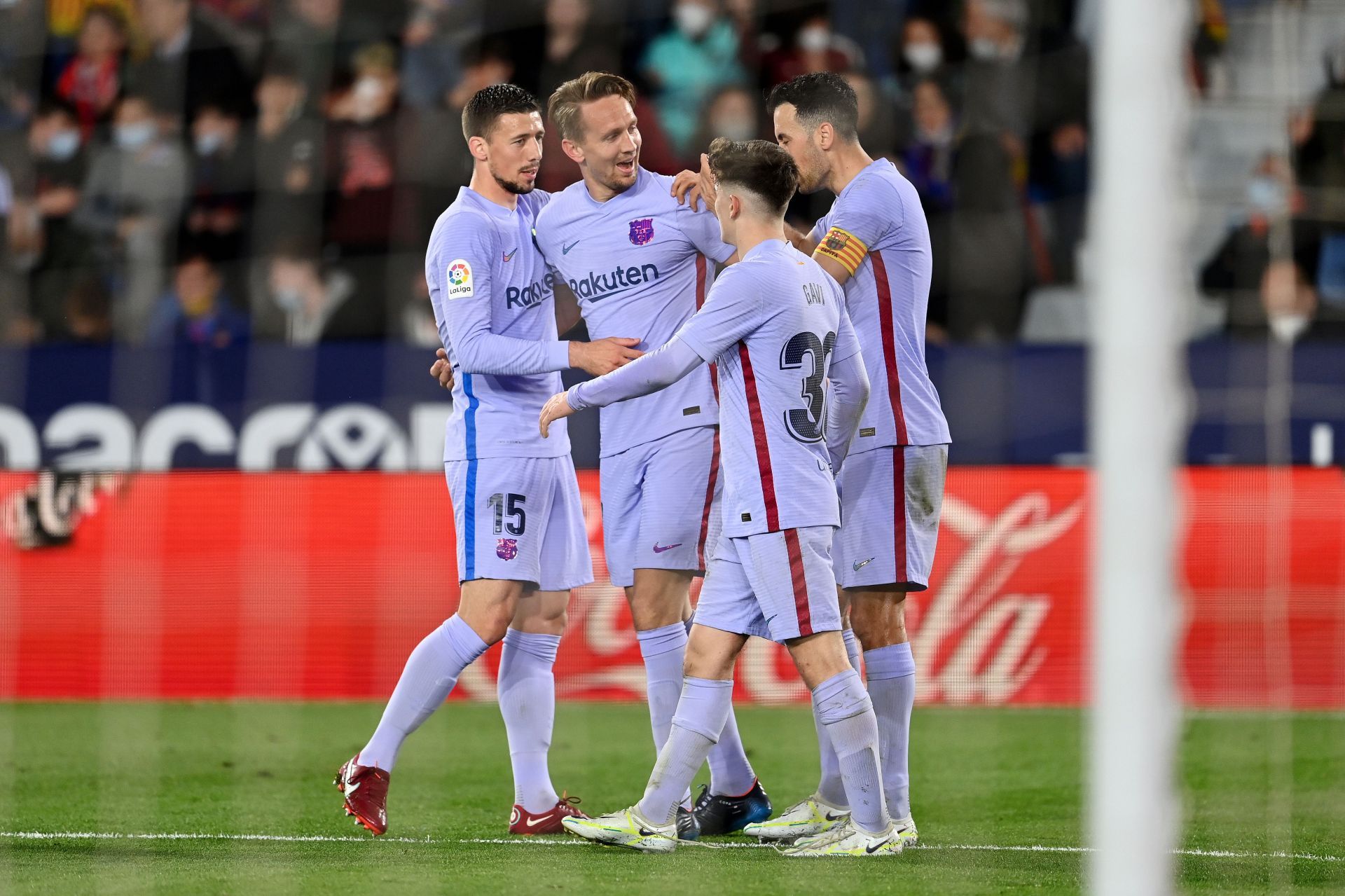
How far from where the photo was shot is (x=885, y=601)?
5160mm

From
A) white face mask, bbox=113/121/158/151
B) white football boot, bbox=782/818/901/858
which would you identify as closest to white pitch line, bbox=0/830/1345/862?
white football boot, bbox=782/818/901/858

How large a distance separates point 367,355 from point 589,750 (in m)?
3.25

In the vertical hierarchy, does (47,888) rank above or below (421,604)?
below

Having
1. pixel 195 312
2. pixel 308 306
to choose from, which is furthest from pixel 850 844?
pixel 195 312

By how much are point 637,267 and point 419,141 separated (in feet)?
18.1

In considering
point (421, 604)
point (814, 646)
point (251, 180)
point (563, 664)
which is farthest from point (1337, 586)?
point (251, 180)

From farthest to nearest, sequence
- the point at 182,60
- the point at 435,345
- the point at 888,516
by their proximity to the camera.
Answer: the point at 182,60 < the point at 435,345 < the point at 888,516

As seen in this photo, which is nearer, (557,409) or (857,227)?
(557,409)

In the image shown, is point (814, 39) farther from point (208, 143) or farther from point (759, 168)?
point (759, 168)

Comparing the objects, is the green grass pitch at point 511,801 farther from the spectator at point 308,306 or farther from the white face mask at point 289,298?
the white face mask at point 289,298

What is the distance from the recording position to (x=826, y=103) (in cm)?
521

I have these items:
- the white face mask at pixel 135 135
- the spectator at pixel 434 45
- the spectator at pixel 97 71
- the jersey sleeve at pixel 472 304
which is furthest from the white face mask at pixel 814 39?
the jersey sleeve at pixel 472 304

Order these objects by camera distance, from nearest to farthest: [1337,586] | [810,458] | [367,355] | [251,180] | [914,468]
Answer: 1. [810,458]
2. [914,468]
3. [1337,586]
4. [367,355]
5. [251,180]

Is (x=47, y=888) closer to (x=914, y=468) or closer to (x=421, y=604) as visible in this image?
(x=914, y=468)
